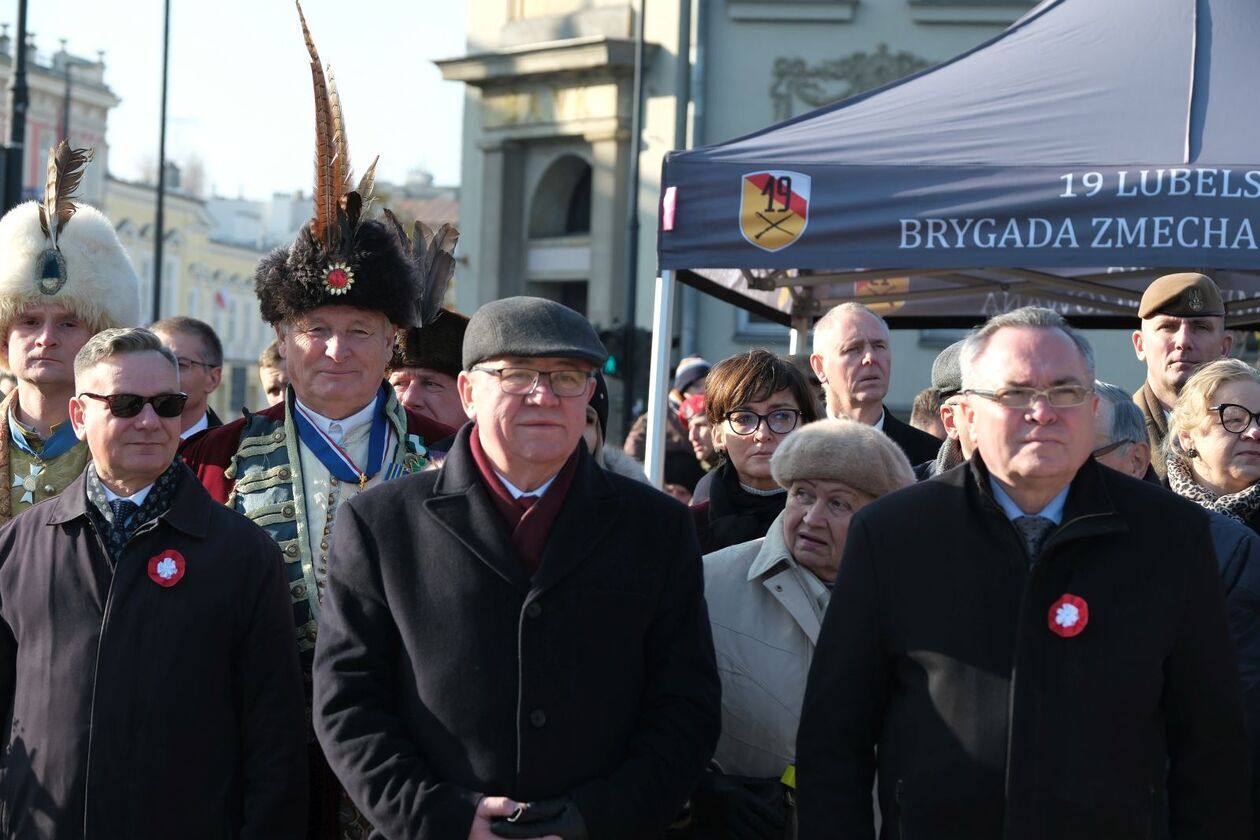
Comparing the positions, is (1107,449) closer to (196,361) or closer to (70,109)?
(196,361)

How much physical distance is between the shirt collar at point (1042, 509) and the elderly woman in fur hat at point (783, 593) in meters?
0.55

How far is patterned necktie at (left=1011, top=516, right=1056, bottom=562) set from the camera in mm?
3328

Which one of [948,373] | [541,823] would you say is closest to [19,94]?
[948,373]

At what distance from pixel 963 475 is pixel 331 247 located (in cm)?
183

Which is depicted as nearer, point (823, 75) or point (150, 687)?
point (150, 687)

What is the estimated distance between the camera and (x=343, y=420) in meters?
4.40

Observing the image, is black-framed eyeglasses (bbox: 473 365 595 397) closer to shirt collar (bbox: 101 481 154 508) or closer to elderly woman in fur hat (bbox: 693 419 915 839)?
elderly woman in fur hat (bbox: 693 419 915 839)

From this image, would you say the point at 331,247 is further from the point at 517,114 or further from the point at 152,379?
the point at 517,114

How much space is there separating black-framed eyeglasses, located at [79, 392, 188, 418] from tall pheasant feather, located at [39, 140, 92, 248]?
105 cm

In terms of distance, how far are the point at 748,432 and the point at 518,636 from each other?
1600mm

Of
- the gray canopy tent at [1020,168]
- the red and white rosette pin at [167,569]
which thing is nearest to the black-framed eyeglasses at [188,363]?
the gray canopy tent at [1020,168]

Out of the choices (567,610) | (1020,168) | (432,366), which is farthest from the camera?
(1020,168)

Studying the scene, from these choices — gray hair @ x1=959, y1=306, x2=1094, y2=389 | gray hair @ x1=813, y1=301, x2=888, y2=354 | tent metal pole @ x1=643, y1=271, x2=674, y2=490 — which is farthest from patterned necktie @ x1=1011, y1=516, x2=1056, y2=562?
tent metal pole @ x1=643, y1=271, x2=674, y2=490

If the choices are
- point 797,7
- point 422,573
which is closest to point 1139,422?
point 422,573
